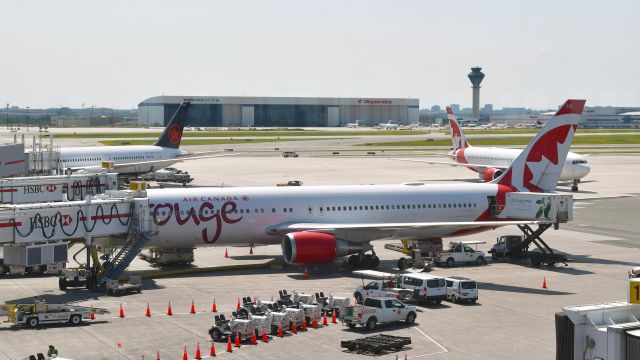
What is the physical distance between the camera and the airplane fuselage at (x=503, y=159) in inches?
3499

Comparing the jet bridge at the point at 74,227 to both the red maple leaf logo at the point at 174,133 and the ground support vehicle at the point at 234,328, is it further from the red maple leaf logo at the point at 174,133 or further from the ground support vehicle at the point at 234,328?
the red maple leaf logo at the point at 174,133

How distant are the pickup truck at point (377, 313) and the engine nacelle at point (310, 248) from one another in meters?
10.4

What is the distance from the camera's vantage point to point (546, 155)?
55125 mm

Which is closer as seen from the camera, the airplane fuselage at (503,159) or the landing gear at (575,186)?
the airplane fuselage at (503,159)

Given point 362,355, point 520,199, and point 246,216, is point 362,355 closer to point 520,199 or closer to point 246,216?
point 246,216

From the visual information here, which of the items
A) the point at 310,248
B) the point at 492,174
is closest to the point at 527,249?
the point at 310,248

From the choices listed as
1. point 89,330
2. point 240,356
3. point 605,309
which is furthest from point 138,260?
point 605,309


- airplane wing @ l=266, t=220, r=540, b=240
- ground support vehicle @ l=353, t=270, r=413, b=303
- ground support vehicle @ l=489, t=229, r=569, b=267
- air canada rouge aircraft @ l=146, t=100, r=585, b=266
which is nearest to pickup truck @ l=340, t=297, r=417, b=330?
ground support vehicle @ l=353, t=270, r=413, b=303

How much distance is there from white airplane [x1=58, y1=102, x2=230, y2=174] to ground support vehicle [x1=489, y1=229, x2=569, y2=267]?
4122 centimetres

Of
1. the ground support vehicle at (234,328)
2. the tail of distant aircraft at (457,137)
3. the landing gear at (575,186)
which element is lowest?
→ the ground support vehicle at (234,328)

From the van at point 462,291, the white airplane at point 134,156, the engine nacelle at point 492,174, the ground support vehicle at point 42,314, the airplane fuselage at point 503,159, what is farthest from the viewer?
the white airplane at point 134,156

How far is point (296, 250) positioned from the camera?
45.9 meters

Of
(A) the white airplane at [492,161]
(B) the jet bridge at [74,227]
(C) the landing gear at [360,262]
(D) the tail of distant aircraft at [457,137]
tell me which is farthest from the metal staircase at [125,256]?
(D) the tail of distant aircraft at [457,137]

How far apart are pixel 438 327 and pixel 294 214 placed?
15.9m
